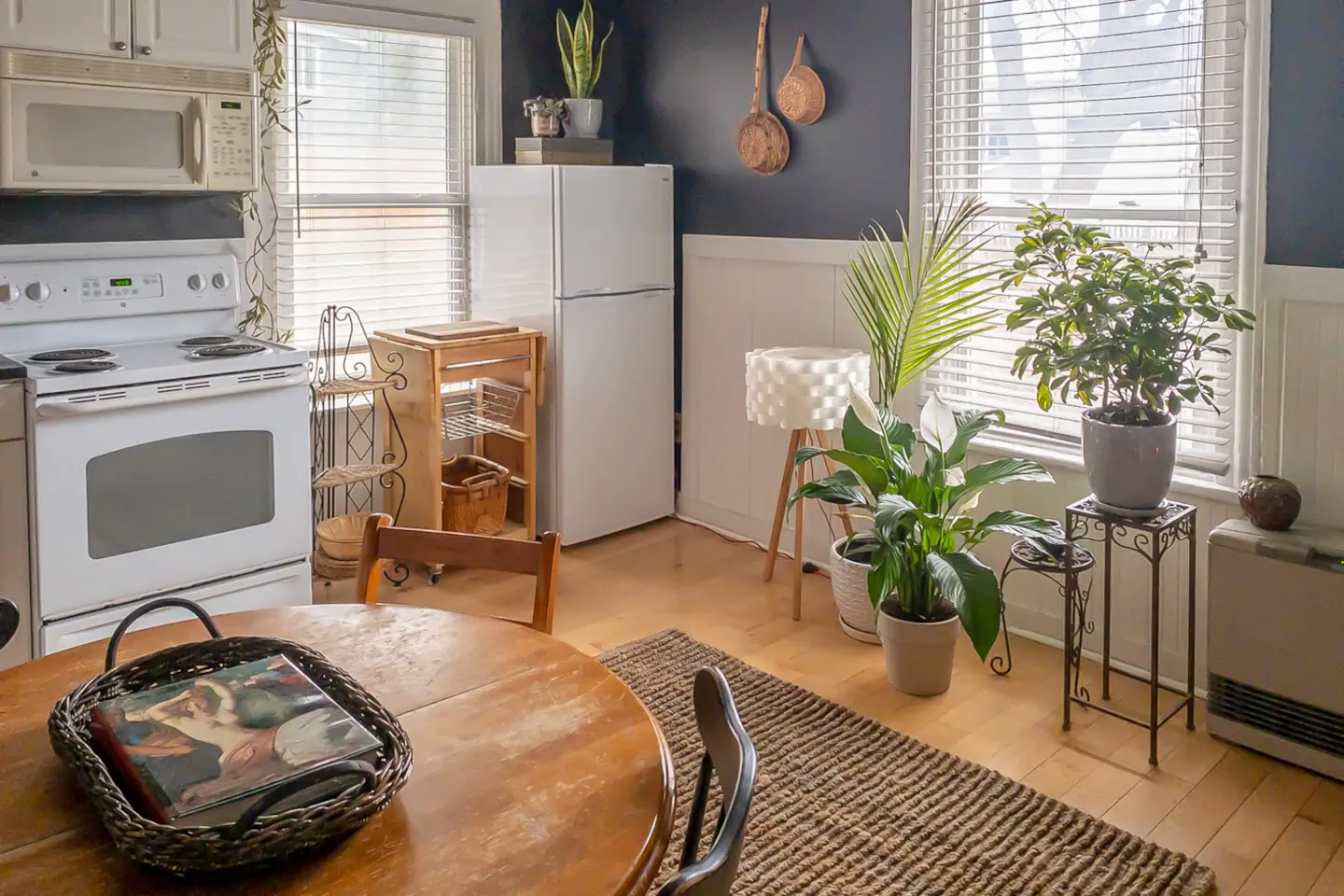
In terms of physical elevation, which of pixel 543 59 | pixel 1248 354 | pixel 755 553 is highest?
pixel 543 59

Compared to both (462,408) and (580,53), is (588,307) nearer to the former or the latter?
(462,408)

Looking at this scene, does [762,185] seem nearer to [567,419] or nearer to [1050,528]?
[567,419]

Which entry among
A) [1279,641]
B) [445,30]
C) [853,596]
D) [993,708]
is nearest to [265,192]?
[445,30]

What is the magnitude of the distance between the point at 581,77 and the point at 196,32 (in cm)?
146

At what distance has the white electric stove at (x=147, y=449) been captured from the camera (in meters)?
2.66

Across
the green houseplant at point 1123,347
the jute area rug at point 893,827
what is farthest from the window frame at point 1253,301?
the jute area rug at point 893,827

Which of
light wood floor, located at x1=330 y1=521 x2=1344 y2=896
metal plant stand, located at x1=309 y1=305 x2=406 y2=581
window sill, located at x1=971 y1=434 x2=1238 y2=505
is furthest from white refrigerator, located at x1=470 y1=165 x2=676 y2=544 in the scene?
window sill, located at x1=971 y1=434 x2=1238 y2=505

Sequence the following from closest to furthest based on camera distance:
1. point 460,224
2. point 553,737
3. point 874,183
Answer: point 553,737 < point 874,183 < point 460,224

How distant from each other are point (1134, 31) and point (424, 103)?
7.94 ft

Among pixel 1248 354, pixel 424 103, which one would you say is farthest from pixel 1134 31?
pixel 424 103

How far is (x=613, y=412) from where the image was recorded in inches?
164

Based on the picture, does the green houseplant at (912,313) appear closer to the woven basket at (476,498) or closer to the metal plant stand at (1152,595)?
the metal plant stand at (1152,595)

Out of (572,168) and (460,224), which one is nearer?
(572,168)

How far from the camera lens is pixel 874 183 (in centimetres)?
362
